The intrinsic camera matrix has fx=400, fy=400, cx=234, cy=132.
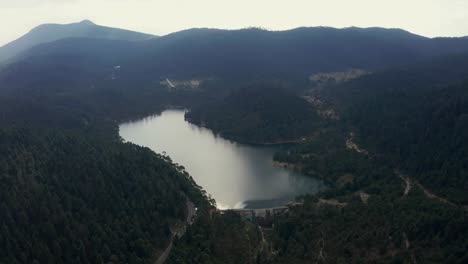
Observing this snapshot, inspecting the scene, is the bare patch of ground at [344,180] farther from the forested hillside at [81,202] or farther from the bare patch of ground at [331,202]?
the forested hillside at [81,202]

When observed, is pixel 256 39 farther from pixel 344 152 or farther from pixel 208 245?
pixel 208 245

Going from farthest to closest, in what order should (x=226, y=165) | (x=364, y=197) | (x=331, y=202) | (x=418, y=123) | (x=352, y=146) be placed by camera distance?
(x=352, y=146) → (x=226, y=165) → (x=418, y=123) → (x=331, y=202) → (x=364, y=197)

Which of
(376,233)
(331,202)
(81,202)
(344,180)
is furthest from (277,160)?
(81,202)

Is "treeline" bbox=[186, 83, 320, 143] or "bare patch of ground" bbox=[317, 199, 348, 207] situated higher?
"treeline" bbox=[186, 83, 320, 143]

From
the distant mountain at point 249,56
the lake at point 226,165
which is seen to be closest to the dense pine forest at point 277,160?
the lake at point 226,165

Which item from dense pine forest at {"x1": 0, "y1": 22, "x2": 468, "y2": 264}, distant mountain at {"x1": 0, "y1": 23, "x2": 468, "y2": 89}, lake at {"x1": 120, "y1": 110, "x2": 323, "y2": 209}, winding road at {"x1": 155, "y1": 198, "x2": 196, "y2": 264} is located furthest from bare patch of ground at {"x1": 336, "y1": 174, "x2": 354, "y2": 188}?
distant mountain at {"x1": 0, "y1": 23, "x2": 468, "y2": 89}

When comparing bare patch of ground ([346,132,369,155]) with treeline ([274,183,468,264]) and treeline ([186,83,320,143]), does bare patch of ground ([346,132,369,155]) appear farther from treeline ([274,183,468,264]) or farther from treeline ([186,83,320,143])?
treeline ([274,183,468,264])

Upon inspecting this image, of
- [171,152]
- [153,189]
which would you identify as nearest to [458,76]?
[171,152]

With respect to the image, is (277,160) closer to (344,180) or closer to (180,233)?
(344,180)
